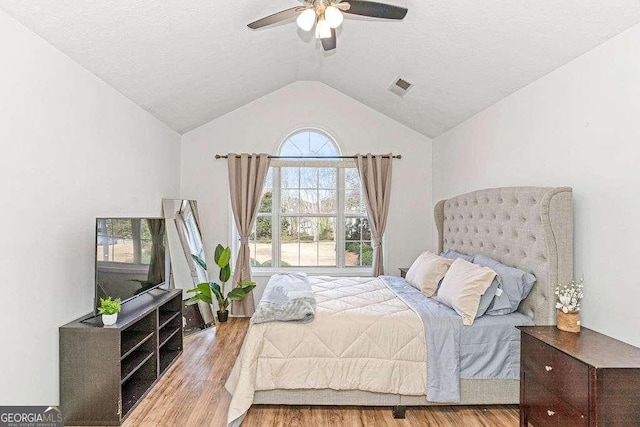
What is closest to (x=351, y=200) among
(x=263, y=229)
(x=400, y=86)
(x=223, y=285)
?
(x=263, y=229)

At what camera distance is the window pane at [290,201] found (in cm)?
527

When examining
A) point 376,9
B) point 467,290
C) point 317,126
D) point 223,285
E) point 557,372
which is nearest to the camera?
point 557,372

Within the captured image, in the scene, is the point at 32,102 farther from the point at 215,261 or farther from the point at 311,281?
the point at 215,261

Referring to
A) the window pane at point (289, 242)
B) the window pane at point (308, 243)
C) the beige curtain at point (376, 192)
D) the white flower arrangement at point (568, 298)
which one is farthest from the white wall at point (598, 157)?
the window pane at point (289, 242)

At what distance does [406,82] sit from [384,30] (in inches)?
34.8

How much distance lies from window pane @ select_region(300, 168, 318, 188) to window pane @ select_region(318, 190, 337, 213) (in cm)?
15

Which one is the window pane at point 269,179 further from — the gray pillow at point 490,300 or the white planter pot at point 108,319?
the gray pillow at point 490,300

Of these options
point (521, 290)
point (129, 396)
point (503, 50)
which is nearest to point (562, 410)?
point (521, 290)

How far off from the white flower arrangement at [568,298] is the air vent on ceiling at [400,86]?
2.38 meters

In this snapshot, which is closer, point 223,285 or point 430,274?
point 430,274

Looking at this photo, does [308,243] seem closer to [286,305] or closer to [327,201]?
[327,201]

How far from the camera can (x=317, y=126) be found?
16.9 ft

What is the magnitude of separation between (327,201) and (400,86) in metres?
1.87
